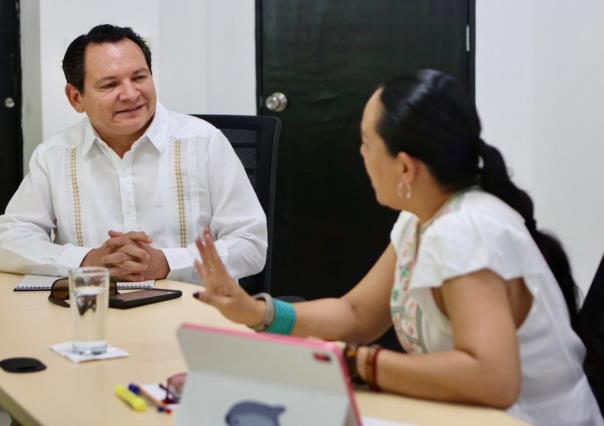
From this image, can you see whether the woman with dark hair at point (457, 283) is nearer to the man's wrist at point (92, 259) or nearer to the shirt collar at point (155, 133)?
the man's wrist at point (92, 259)

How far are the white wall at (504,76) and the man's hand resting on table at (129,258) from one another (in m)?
1.84

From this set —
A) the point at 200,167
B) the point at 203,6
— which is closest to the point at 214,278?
the point at 200,167

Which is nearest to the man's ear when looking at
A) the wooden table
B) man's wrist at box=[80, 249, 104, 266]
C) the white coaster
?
man's wrist at box=[80, 249, 104, 266]

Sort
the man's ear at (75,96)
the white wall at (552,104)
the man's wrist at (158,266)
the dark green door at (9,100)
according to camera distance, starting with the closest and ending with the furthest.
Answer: the man's wrist at (158,266)
the man's ear at (75,96)
the white wall at (552,104)
the dark green door at (9,100)

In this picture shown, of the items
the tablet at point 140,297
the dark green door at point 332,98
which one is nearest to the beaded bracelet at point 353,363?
the tablet at point 140,297

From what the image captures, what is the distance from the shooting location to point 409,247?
1396 mm

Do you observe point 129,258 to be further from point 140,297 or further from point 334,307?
point 334,307

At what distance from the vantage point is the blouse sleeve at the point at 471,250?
1156mm

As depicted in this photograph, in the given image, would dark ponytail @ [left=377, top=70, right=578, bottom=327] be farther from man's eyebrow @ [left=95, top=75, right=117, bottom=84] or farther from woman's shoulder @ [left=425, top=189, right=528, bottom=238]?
man's eyebrow @ [left=95, top=75, right=117, bottom=84]

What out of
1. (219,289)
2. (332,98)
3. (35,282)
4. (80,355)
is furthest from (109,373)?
(332,98)

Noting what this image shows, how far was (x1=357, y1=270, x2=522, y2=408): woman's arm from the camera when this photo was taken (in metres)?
1.10

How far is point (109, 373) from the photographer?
126 cm

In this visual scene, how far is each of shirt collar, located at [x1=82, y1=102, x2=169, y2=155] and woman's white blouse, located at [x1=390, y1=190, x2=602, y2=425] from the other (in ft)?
3.83

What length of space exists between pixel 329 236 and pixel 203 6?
1.29 meters
